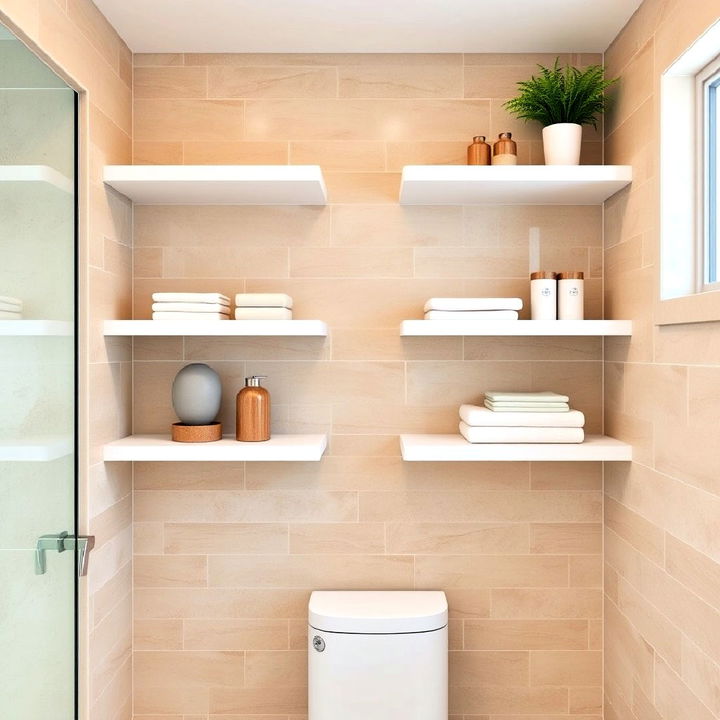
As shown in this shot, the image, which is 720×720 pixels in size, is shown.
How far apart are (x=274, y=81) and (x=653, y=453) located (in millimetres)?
1558

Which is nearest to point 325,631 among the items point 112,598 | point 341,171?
point 112,598

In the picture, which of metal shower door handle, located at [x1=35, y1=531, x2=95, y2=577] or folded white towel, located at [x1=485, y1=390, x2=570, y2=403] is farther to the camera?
folded white towel, located at [x1=485, y1=390, x2=570, y2=403]

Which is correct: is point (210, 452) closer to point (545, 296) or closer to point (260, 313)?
point (260, 313)

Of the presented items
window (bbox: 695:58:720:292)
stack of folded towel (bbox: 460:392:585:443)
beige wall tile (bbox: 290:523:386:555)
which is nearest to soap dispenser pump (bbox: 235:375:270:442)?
beige wall tile (bbox: 290:523:386:555)

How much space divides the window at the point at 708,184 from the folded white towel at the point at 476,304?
47cm

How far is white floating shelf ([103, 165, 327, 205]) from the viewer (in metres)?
1.90

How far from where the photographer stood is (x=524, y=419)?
1.93 metres

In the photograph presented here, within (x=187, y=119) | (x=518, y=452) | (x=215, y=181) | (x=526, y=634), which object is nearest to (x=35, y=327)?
(x=215, y=181)

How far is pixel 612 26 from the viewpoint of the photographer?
1983 millimetres

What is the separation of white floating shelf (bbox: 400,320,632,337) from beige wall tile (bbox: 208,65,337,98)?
843 millimetres

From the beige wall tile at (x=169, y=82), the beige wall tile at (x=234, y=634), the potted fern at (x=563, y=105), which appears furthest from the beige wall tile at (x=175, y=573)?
the potted fern at (x=563, y=105)

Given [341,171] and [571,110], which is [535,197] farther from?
[341,171]

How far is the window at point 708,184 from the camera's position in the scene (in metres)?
1.70

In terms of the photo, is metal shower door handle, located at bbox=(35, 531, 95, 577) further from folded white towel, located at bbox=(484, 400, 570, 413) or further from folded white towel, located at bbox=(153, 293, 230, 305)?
folded white towel, located at bbox=(484, 400, 570, 413)
